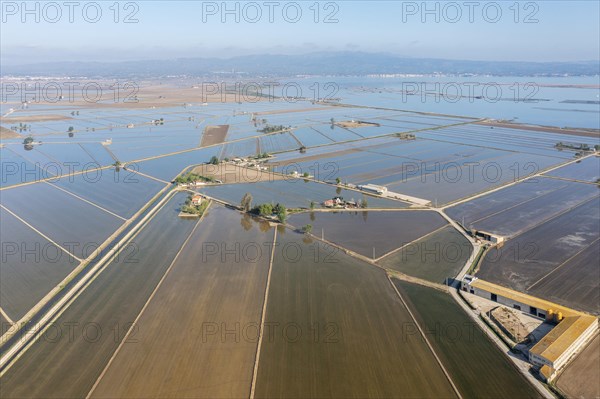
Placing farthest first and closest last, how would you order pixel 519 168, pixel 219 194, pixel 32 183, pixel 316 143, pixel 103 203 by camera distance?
pixel 316 143, pixel 519 168, pixel 32 183, pixel 219 194, pixel 103 203

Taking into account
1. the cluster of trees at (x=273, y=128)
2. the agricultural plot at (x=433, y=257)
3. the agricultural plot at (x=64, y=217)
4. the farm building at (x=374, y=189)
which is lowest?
the agricultural plot at (x=433, y=257)

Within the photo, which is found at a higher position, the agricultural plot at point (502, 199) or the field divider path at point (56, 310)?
the agricultural plot at point (502, 199)

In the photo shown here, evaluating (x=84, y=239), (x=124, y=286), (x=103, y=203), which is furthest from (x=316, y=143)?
(x=124, y=286)

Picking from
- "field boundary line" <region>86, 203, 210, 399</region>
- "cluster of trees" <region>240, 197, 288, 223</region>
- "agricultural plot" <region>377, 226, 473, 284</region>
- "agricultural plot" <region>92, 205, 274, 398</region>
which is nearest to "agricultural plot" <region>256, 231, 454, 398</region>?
"agricultural plot" <region>92, 205, 274, 398</region>

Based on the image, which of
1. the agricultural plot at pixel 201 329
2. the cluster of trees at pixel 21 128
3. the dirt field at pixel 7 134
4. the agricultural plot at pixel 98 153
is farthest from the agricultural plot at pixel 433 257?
the cluster of trees at pixel 21 128

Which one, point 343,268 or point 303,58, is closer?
point 343,268

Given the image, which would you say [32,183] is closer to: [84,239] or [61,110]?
[84,239]

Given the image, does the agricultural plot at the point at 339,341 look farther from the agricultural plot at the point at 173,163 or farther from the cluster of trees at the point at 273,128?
the cluster of trees at the point at 273,128
